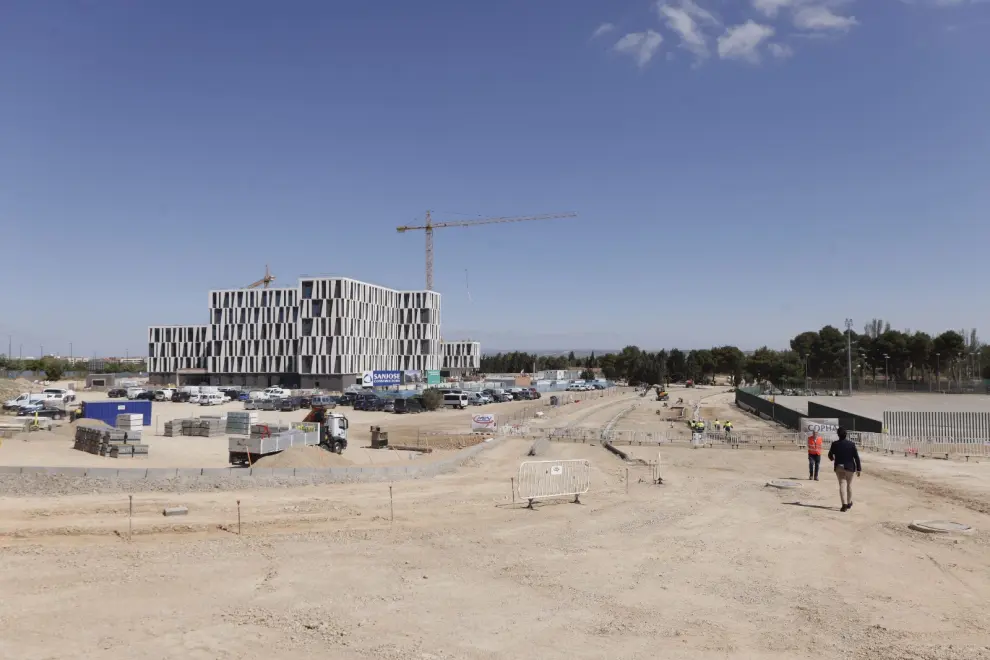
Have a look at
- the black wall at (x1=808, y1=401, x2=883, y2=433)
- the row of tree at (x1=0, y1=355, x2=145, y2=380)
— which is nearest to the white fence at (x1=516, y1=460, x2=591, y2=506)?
the black wall at (x1=808, y1=401, x2=883, y2=433)

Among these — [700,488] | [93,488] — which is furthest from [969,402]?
[93,488]

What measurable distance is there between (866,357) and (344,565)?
138832mm

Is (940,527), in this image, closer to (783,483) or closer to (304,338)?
(783,483)

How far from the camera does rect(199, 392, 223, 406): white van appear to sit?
65.9 metres

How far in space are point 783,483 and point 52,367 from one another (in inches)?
5467

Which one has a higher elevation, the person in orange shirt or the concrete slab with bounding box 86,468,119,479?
the person in orange shirt

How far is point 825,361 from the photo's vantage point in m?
131

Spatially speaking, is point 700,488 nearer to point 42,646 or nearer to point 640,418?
point 42,646

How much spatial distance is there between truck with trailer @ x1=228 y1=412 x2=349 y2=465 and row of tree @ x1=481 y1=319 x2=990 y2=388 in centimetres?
8649

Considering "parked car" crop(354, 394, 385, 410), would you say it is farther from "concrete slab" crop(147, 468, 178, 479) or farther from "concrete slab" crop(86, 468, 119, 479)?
"concrete slab" crop(86, 468, 119, 479)

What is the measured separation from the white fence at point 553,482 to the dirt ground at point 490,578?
0.38 metres

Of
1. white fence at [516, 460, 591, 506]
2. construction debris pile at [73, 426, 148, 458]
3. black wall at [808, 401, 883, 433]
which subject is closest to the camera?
white fence at [516, 460, 591, 506]

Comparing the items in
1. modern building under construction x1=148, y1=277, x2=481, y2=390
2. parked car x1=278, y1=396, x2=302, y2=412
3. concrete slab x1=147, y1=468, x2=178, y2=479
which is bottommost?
parked car x1=278, y1=396, x2=302, y2=412

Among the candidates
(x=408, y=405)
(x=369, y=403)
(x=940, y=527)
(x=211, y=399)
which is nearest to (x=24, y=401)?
(x=211, y=399)
